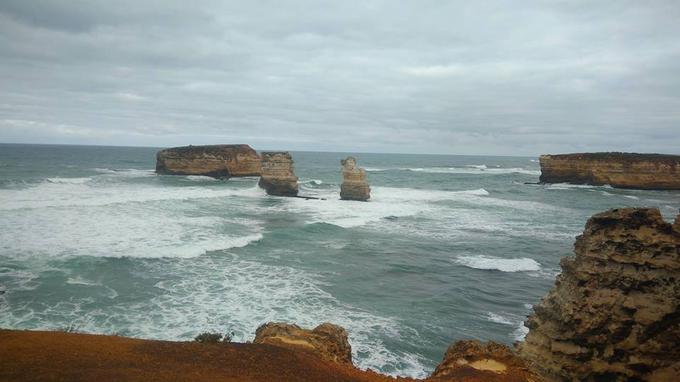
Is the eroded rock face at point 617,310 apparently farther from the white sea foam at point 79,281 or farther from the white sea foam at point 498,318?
the white sea foam at point 79,281

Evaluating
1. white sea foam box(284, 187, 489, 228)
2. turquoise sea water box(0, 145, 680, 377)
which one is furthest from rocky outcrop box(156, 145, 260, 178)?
turquoise sea water box(0, 145, 680, 377)

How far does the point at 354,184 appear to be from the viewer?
41.6 metres

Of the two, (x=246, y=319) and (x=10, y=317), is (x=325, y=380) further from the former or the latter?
(x=10, y=317)

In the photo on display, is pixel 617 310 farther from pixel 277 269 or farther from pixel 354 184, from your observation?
pixel 354 184

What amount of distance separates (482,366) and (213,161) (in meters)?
55.1

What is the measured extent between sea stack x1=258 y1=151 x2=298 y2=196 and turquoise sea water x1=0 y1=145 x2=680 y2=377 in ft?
24.8

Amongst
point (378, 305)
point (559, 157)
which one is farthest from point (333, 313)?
point (559, 157)

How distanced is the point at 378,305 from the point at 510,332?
13.8ft

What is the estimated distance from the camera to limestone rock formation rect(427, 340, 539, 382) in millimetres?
7145

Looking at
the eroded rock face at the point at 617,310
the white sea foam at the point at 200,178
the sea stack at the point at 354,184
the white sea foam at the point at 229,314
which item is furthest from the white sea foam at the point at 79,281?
the white sea foam at the point at 200,178

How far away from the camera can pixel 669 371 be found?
7.34m

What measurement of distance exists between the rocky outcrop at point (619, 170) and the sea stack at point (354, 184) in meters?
38.5

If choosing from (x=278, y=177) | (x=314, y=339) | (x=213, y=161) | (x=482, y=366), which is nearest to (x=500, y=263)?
(x=482, y=366)

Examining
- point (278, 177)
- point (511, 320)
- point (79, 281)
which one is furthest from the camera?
point (278, 177)
